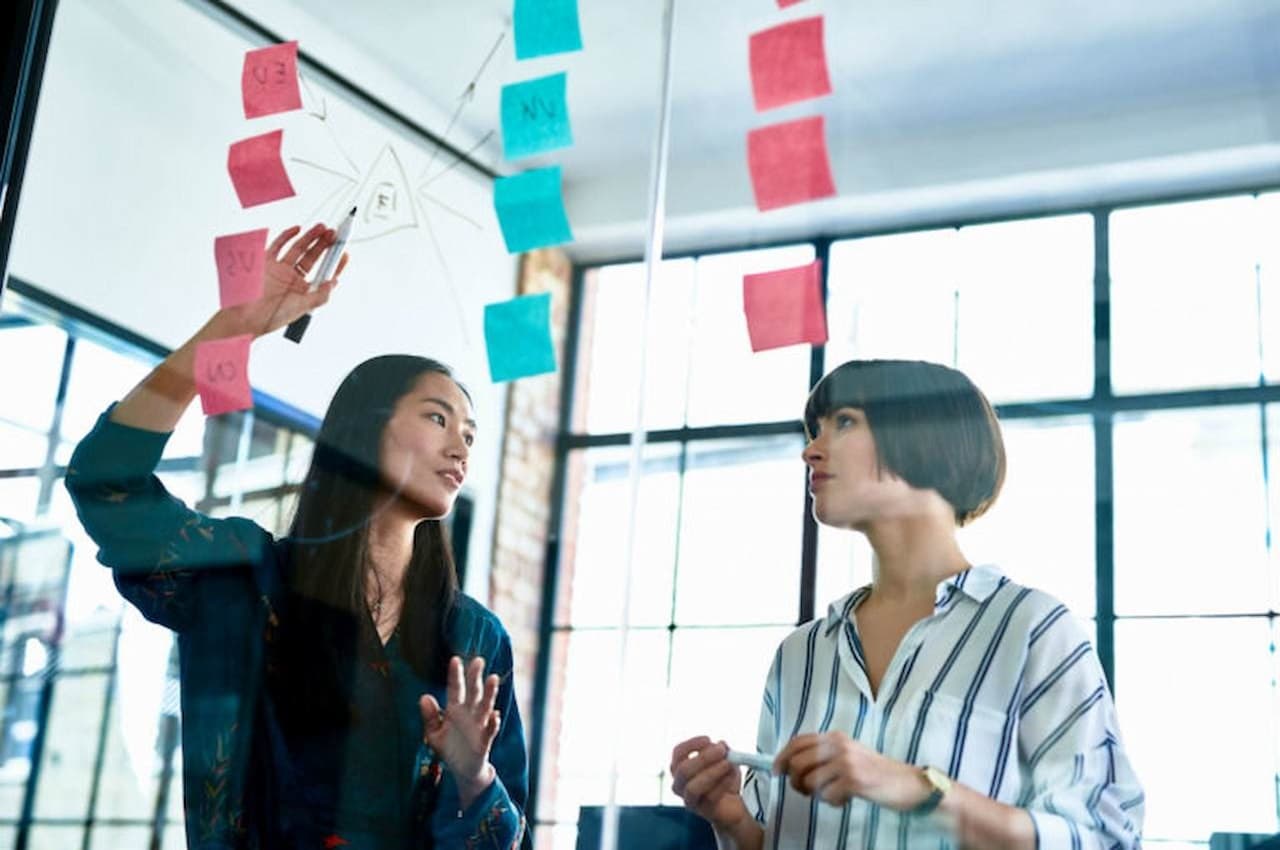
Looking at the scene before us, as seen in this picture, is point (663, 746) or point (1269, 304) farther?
point (663, 746)

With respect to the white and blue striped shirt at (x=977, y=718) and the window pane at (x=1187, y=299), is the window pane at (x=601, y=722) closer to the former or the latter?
the white and blue striped shirt at (x=977, y=718)

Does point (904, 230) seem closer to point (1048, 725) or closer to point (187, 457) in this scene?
point (1048, 725)

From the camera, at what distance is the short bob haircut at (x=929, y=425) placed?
3.87 ft

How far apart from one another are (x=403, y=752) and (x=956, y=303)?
2.18 ft

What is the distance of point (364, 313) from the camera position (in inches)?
65.7

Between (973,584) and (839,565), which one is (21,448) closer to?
(839,565)

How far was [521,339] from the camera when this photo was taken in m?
1.54

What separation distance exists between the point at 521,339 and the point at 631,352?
0.16 m

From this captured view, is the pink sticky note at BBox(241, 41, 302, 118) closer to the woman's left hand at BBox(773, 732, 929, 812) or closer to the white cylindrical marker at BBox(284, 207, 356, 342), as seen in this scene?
the white cylindrical marker at BBox(284, 207, 356, 342)

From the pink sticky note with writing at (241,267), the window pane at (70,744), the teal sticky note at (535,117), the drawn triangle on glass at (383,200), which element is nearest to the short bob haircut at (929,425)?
the teal sticky note at (535,117)

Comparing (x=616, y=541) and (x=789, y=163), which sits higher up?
(x=789, y=163)

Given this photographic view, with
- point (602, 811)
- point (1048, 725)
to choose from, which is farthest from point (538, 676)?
point (1048, 725)

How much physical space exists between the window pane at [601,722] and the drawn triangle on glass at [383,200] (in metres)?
0.58

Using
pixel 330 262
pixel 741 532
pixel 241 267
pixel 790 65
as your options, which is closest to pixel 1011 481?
pixel 741 532
